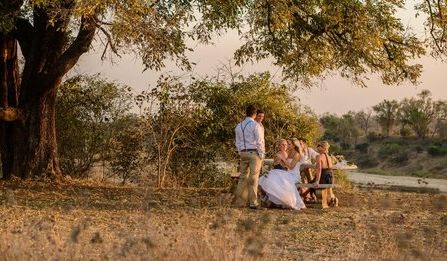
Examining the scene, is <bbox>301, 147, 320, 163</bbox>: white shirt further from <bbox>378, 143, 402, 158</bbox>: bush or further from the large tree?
<bbox>378, 143, 402, 158</bbox>: bush

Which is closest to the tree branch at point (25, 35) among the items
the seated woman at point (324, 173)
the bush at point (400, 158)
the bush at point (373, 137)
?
the seated woman at point (324, 173)

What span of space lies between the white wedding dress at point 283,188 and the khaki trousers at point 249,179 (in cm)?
48

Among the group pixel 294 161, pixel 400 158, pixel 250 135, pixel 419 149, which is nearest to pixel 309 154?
pixel 294 161

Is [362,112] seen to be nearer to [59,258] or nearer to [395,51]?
[395,51]

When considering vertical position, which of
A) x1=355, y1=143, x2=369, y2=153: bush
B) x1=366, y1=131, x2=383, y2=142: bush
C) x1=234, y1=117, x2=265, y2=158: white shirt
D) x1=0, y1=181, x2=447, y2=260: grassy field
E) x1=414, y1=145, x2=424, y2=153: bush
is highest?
x1=366, y1=131, x2=383, y2=142: bush

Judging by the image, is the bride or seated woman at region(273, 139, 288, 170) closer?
the bride

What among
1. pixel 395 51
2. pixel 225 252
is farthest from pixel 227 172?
pixel 225 252

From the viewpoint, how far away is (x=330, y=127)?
7181 cm

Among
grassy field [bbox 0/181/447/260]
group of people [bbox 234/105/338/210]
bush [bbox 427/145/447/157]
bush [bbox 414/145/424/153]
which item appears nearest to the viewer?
grassy field [bbox 0/181/447/260]

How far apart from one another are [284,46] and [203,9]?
2.70 metres

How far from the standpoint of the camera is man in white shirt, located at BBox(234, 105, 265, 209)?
13.5 m

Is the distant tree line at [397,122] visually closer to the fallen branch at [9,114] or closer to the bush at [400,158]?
the bush at [400,158]

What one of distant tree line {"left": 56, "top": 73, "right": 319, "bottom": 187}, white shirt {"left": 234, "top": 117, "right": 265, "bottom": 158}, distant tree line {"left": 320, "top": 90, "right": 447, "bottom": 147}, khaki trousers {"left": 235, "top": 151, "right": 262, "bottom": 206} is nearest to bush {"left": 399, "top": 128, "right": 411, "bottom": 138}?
distant tree line {"left": 320, "top": 90, "right": 447, "bottom": 147}

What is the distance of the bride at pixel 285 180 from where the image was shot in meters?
14.1
